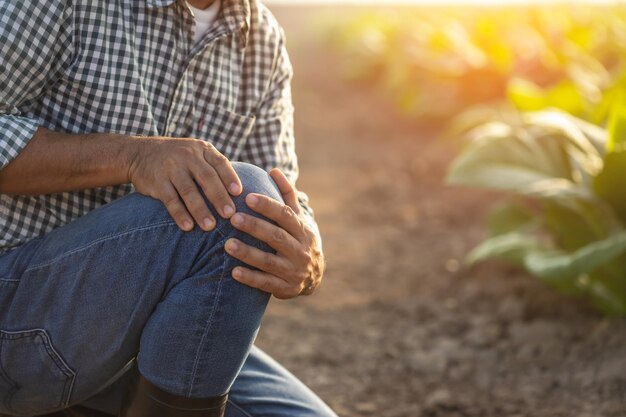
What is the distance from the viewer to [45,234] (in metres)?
1.89

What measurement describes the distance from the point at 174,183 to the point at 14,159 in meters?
0.33

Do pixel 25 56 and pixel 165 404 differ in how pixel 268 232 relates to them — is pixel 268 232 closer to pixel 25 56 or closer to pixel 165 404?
pixel 165 404

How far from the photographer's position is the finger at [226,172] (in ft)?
5.53

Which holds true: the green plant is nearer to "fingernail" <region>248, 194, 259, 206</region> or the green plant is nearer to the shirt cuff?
"fingernail" <region>248, 194, 259, 206</region>

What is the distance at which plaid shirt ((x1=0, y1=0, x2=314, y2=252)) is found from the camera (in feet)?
5.74

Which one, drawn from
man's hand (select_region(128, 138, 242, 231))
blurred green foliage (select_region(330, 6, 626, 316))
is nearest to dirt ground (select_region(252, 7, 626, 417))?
blurred green foliage (select_region(330, 6, 626, 316))

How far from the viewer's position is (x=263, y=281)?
1.68 meters

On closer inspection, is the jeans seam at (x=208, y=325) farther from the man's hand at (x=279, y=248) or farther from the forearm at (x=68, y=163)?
the forearm at (x=68, y=163)

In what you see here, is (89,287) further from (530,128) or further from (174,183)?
(530,128)

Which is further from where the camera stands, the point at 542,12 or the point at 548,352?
the point at 542,12

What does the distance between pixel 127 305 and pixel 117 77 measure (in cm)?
51

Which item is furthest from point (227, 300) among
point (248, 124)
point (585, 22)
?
point (585, 22)

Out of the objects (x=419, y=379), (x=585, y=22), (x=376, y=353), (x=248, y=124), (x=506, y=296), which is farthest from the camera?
(x=585, y=22)

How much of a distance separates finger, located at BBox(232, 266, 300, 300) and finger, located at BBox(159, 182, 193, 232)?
13cm
